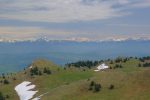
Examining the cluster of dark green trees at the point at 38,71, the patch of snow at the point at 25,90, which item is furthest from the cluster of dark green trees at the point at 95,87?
the cluster of dark green trees at the point at 38,71

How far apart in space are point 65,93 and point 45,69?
62.5m

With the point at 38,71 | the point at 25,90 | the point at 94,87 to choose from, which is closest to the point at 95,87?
the point at 94,87

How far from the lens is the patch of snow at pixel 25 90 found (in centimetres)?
10653

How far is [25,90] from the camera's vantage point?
11594cm

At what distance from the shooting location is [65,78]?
5172 inches

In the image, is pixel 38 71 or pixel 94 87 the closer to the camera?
pixel 94 87

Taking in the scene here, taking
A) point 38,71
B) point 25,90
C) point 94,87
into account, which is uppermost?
point 38,71

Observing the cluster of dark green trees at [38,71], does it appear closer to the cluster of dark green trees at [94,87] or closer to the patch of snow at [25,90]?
the patch of snow at [25,90]

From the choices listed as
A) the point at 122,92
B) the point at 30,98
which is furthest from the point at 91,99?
the point at 30,98

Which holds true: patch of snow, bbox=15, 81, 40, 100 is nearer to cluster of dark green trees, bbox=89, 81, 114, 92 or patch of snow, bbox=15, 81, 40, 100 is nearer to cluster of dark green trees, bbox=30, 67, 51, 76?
cluster of dark green trees, bbox=30, 67, 51, 76

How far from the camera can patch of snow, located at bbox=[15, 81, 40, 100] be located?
10653cm

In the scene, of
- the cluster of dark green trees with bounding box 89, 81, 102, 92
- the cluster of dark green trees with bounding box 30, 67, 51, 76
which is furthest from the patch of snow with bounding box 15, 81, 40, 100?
the cluster of dark green trees with bounding box 89, 81, 102, 92

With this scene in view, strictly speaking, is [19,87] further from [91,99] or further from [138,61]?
[138,61]

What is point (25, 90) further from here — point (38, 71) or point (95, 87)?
point (38, 71)
